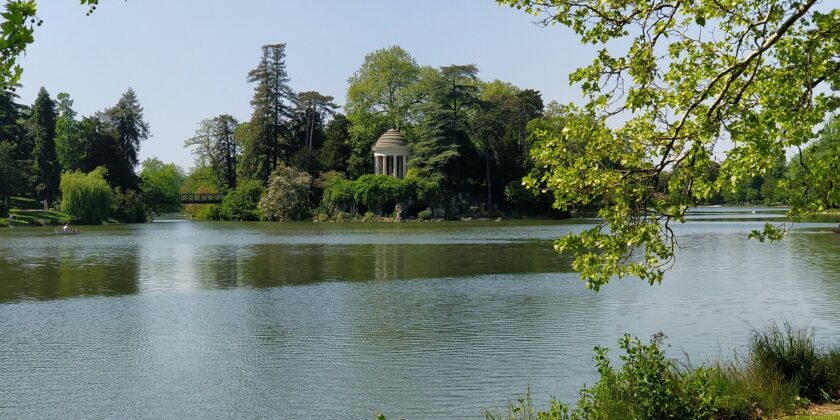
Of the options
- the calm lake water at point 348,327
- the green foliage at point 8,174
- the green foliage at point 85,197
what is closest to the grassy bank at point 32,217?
the green foliage at point 85,197

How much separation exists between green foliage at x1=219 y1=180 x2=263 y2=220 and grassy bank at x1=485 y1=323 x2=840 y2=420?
74476 mm

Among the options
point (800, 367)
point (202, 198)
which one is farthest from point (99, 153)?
point (800, 367)

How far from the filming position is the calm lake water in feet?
32.8

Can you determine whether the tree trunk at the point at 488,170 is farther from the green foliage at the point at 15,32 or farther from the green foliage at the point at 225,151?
the green foliage at the point at 15,32

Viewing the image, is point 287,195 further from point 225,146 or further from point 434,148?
point 225,146

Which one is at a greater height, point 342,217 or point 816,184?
point 816,184

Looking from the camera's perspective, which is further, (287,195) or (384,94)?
(384,94)

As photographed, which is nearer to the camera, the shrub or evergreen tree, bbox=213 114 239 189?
the shrub

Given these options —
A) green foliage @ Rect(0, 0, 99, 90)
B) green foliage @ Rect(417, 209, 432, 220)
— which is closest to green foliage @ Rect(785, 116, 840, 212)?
green foliage @ Rect(0, 0, 99, 90)

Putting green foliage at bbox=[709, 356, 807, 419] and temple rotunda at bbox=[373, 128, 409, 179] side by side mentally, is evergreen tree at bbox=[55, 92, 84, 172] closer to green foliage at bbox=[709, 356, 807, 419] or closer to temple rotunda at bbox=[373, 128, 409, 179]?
temple rotunda at bbox=[373, 128, 409, 179]

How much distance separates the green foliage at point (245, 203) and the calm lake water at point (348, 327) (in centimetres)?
5225

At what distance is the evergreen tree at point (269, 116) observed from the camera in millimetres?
83188

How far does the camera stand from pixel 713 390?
7.12m

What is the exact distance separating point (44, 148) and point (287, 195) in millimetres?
23648
